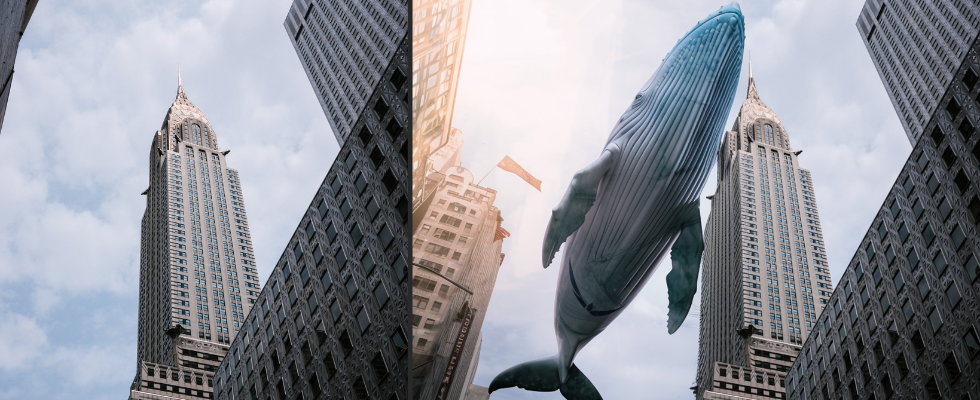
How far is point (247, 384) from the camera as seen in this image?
5044 centimetres

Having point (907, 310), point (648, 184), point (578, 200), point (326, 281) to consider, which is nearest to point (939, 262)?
point (907, 310)

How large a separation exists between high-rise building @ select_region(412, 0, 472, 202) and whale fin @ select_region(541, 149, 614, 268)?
249 cm

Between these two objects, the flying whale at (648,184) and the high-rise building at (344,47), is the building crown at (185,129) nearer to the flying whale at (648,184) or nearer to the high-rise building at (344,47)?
the high-rise building at (344,47)

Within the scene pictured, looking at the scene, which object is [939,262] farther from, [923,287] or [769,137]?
[769,137]

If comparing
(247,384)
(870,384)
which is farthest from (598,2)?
(247,384)

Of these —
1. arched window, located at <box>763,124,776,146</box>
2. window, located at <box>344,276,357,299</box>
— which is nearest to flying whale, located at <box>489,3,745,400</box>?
window, located at <box>344,276,357,299</box>

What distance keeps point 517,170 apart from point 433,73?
280 cm

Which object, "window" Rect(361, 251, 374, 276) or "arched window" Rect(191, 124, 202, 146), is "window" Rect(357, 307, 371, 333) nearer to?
"window" Rect(361, 251, 374, 276)

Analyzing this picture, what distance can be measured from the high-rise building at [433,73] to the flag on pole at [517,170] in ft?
4.42

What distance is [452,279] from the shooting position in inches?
534

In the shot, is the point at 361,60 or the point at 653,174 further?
the point at 361,60

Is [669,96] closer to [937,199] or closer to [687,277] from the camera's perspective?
[687,277]

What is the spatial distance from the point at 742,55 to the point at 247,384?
44115 mm

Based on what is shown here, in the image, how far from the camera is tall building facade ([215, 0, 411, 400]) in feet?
117
